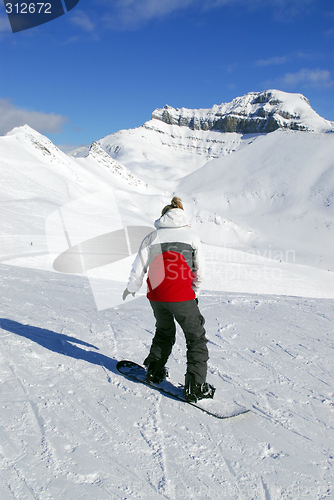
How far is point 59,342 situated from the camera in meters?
3.82

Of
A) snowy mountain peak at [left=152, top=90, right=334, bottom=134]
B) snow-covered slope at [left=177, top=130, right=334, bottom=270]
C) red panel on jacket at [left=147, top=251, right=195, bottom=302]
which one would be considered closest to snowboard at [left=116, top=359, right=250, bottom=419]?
red panel on jacket at [left=147, top=251, right=195, bottom=302]

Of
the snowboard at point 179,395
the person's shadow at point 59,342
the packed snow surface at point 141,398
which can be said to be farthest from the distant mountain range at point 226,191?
the snowboard at point 179,395

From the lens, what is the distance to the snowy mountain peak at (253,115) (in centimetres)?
11556

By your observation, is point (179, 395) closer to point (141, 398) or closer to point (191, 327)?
point (141, 398)

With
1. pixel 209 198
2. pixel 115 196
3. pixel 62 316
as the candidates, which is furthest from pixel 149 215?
pixel 62 316

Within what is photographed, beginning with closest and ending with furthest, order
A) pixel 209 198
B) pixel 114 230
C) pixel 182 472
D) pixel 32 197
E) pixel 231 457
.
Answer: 1. pixel 182 472
2. pixel 231 457
3. pixel 114 230
4. pixel 32 197
5. pixel 209 198

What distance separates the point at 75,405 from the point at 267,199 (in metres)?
42.9

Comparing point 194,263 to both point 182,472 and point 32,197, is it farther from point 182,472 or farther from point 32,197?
point 32,197

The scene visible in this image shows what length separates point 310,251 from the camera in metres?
28.4

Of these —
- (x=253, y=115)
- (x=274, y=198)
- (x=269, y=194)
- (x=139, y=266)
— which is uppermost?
(x=253, y=115)

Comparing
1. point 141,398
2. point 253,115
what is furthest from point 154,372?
point 253,115

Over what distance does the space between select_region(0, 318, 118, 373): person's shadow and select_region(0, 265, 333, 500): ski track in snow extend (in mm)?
13

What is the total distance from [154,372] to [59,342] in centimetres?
145

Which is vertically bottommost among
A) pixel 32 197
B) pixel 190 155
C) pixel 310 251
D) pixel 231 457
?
pixel 310 251
